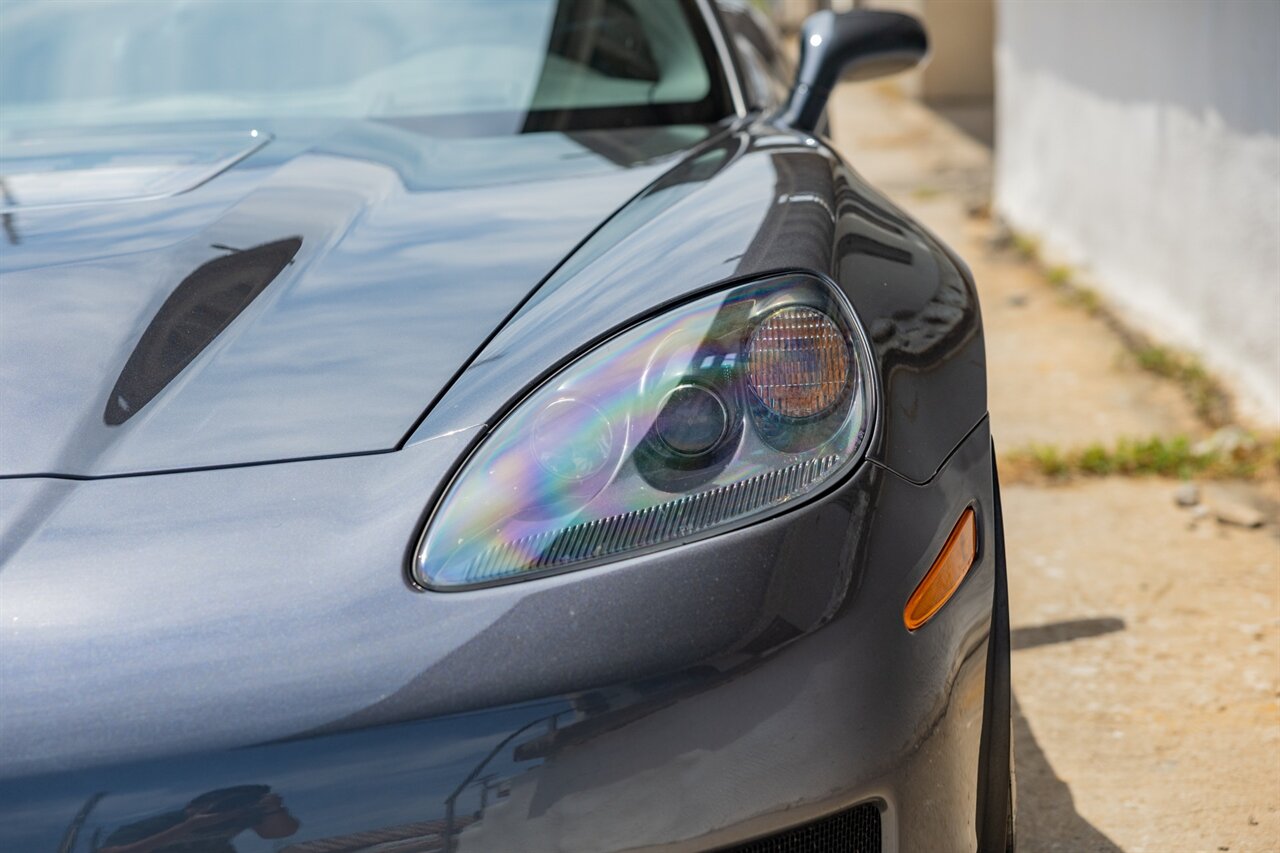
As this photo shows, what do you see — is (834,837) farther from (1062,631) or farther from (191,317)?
(1062,631)

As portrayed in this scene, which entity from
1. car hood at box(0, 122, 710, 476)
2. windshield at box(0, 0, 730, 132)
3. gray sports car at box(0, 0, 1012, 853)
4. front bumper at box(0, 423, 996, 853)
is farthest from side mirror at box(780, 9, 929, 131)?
front bumper at box(0, 423, 996, 853)

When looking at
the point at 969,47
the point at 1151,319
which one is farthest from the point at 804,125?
the point at 969,47

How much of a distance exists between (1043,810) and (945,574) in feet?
3.19

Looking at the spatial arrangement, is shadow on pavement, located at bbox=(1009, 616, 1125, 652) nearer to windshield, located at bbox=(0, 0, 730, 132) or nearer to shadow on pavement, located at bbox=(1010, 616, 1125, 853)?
shadow on pavement, located at bbox=(1010, 616, 1125, 853)

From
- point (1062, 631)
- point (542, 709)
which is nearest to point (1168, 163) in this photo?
point (1062, 631)

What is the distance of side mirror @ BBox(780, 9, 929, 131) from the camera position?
7.71ft

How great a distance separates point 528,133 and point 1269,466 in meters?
2.07

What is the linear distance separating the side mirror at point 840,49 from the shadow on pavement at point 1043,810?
3.47ft

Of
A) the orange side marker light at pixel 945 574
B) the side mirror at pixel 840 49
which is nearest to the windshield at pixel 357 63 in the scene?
the side mirror at pixel 840 49

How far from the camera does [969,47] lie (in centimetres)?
1079

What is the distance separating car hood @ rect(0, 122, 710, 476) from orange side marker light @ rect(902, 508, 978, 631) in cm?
47

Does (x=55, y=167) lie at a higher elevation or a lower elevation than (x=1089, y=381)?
higher

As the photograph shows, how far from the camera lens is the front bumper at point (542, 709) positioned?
3.34ft

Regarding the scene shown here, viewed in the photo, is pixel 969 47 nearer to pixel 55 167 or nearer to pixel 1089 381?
pixel 1089 381
